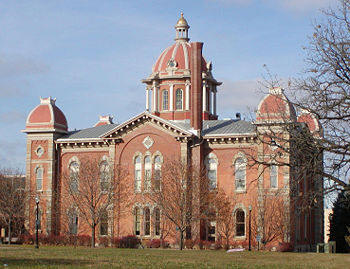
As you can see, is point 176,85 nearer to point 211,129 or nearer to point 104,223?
point 211,129

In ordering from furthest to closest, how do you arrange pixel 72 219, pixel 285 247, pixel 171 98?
pixel 171 98, pixel 72 219, pixel 285 247

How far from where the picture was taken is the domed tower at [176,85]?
225 ft

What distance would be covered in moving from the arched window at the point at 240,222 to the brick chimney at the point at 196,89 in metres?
7.65

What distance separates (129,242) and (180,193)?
7866 mm

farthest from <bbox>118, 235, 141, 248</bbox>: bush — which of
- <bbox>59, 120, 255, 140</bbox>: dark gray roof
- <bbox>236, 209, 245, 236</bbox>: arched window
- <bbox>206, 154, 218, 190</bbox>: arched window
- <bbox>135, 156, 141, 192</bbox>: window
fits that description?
<bbox>59, 120, 255, 140</bbox>: dark gray roof

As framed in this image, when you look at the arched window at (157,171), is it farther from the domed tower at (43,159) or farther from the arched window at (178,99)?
the domed tower at (43,159)

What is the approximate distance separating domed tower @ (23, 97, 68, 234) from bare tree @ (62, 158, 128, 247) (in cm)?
320

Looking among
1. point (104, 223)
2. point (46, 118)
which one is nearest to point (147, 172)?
point (104, 223)

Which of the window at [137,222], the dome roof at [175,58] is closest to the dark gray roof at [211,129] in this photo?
the dome roof at [175,58]

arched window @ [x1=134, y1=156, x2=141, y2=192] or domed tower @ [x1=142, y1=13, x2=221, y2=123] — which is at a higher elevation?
domed tower @ [x1=142, y1=13, x2=221, y2=123]

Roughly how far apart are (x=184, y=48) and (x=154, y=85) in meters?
5.29

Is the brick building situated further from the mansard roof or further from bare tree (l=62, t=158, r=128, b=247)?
bare tree (l=62, t=158, r=128, b=247)

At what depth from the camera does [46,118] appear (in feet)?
215

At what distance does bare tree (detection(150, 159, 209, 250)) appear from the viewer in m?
53.9
